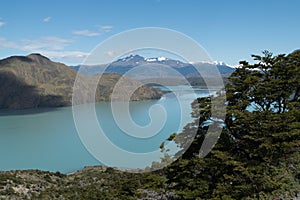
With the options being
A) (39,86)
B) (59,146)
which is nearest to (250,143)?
(59,146)

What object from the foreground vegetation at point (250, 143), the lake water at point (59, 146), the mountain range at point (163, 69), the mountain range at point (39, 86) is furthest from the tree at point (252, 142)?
the mountain range at point (39, 86)

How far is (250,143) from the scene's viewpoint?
327 inches

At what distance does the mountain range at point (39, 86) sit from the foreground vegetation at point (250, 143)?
8493 cm

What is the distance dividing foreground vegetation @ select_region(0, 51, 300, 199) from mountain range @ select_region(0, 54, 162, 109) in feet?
279

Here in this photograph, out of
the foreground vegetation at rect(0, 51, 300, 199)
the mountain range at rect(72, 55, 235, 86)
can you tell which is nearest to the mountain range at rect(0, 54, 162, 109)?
the mountain range at rect(72, 55, 235, 86)

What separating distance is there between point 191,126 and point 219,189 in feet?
7.63

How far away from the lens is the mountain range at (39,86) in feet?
340

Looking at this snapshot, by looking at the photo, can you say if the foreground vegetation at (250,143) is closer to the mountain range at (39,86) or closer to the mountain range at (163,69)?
the mountain range at (163,69)

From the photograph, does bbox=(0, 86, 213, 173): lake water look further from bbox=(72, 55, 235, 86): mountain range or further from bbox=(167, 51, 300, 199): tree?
bbox=(167, 51, 300, 199): tree

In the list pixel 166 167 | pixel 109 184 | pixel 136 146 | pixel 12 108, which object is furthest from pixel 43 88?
pixel 166 167

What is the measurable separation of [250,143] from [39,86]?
117589 mm

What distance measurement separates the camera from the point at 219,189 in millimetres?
7578

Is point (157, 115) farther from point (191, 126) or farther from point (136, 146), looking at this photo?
point (191, 126)

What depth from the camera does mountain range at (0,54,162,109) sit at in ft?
340
